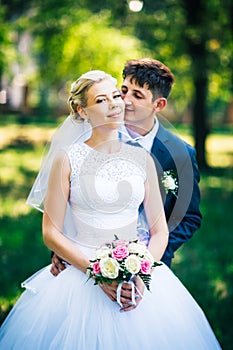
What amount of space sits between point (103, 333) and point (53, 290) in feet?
1.23

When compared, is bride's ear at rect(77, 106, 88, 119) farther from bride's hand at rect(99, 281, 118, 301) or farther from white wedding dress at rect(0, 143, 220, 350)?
bride's hand at rect(99, 281, 118, 301)

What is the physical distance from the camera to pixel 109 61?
15.2 m

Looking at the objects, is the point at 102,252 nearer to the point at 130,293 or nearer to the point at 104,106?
the point at 130,293

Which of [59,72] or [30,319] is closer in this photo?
[30,319]

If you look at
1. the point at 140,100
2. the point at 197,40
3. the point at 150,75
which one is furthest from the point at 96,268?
the point at 197,40

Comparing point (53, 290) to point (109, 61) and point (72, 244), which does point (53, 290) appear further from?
point (109, 61)

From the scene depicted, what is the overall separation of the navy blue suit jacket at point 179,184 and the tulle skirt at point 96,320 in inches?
11.8

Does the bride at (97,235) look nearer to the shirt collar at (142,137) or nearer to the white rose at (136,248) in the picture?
the shirt collar at (142,137)

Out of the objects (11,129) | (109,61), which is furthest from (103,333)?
(11,129)

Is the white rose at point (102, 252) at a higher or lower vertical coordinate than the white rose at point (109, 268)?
higher

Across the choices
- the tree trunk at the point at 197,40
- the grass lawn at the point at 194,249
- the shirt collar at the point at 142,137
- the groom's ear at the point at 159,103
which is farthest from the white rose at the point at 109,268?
the tree trunk at the point at 197,40

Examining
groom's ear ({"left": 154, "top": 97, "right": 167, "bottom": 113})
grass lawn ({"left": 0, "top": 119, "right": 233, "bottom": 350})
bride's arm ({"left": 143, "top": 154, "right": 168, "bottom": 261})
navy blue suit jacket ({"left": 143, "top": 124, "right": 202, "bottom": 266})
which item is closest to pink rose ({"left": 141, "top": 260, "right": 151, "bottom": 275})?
bride's arm ({"left": 143, "top": 154, "right": 168, "bottom": 261})

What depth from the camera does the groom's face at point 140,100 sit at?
10.7ft

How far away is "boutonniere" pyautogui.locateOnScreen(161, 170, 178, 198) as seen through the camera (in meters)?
3.20
